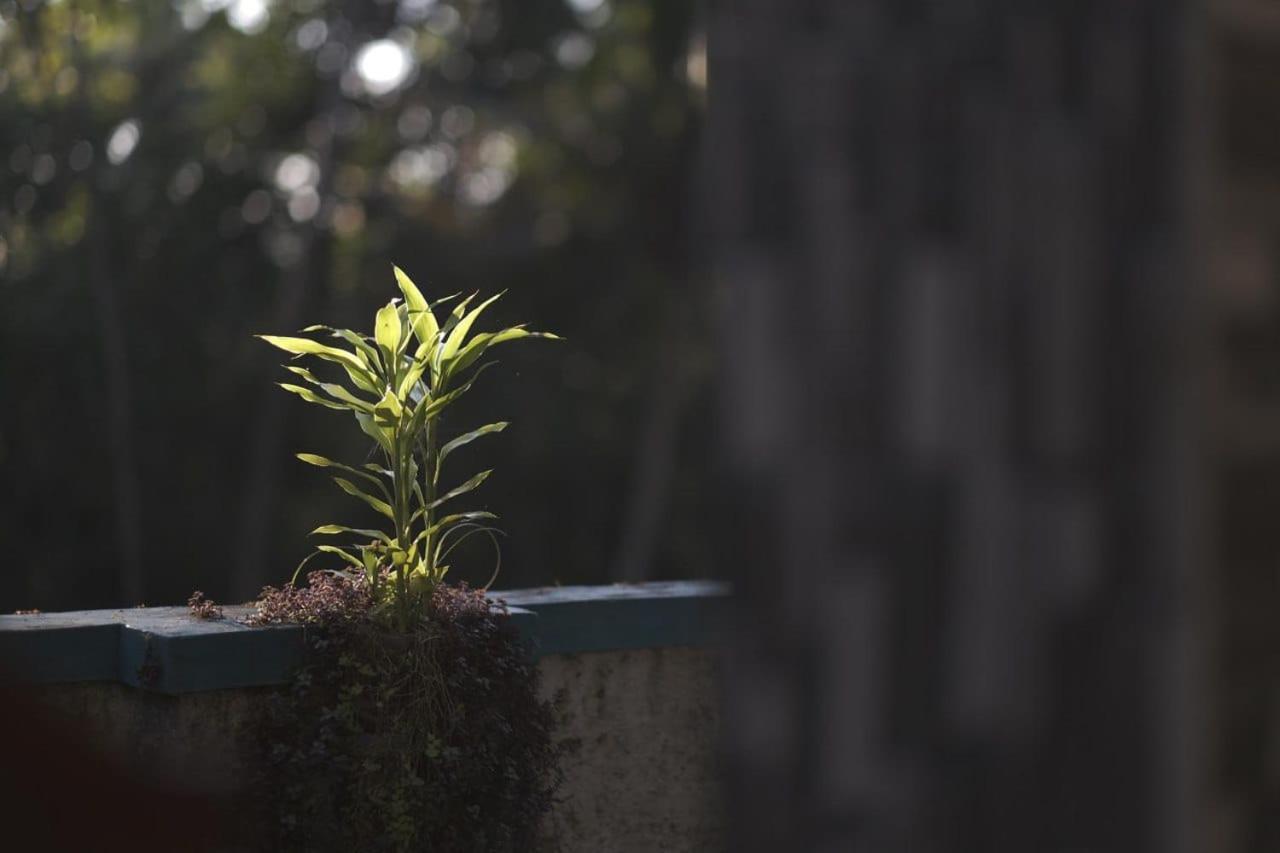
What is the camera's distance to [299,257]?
19.3m

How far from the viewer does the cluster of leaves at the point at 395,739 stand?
9.55 ft

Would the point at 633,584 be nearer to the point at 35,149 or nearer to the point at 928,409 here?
the point at 928,409

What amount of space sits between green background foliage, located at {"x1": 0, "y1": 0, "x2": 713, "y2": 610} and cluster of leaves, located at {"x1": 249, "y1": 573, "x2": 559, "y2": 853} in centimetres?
1460

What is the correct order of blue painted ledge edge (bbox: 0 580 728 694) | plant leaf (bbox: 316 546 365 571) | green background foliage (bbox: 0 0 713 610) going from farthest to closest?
green background foliage (bbox: 0 0 713 610)
plant leaf (bbox: 316 546 365 571)
blue painted ledge edge (bbox: 0 580 728 694)

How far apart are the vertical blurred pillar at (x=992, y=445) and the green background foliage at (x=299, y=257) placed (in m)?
16.8

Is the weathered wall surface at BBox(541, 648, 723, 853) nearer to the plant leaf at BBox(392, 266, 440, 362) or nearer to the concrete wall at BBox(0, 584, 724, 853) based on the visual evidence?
the concrete wall at BBox(0, 584, 724, 853)

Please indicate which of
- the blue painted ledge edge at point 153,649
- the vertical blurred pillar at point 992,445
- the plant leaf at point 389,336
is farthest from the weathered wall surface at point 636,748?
the vertical blurred pillar at point 992,445

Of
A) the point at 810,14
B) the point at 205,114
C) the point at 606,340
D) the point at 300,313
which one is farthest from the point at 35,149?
the point at 810,14

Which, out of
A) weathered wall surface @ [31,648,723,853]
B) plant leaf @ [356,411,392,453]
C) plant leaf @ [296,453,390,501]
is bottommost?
weathered wall surface @ [31,648,723,853]

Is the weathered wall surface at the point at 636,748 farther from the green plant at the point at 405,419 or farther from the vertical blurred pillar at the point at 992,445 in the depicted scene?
the vertical blurred pillar at the point at 992,445

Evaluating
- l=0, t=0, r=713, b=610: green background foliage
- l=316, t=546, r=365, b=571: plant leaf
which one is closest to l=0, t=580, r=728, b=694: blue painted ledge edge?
l=316, t=546, r=365, b=571: plant leaf

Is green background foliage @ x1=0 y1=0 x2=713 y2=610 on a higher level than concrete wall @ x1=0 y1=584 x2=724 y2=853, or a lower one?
higher

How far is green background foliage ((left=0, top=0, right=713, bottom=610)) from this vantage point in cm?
1800

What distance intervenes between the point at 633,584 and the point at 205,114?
16857 mm
